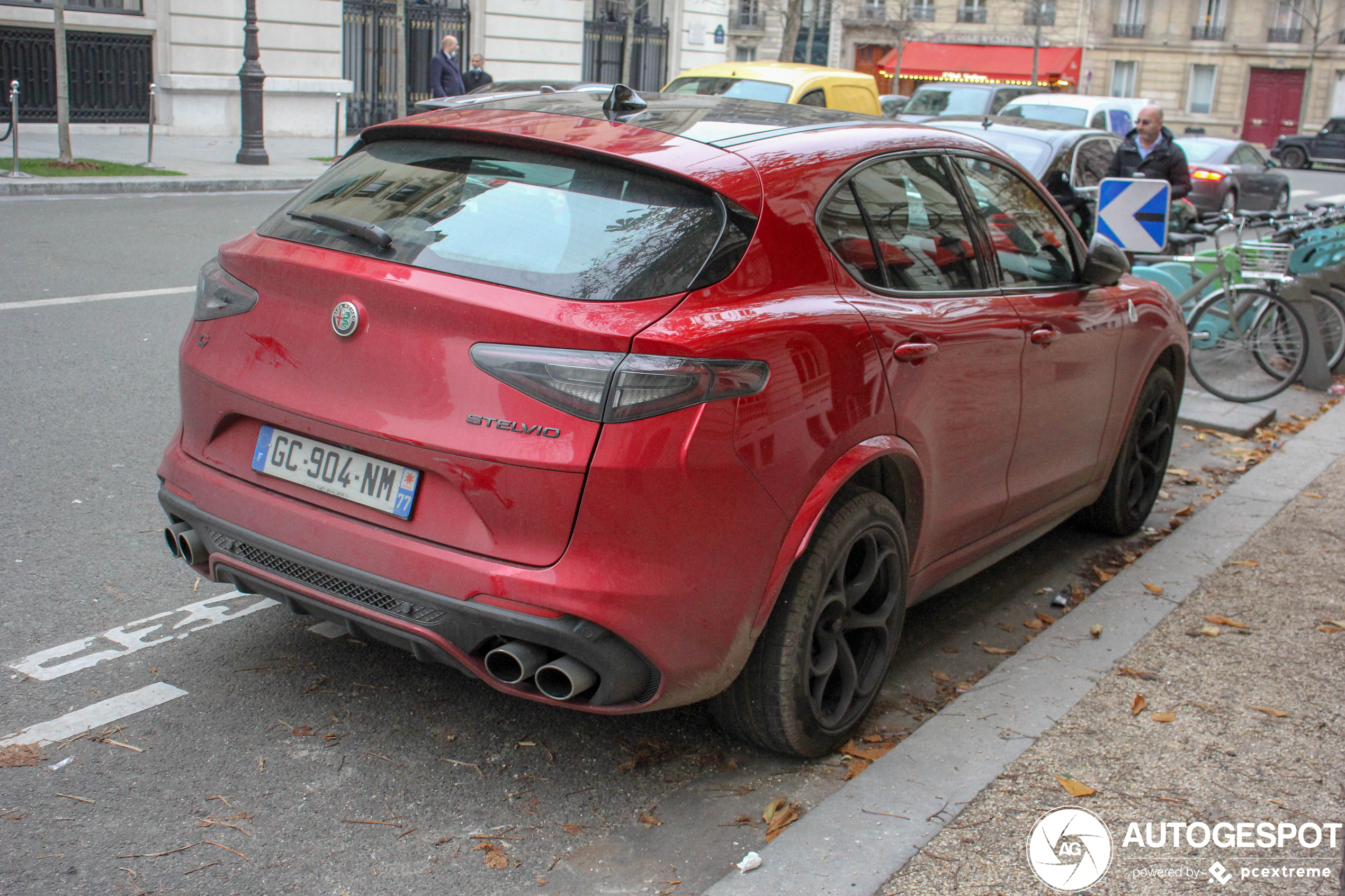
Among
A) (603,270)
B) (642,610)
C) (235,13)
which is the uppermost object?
(235,13)

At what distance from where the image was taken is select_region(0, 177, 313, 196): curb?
14.1m

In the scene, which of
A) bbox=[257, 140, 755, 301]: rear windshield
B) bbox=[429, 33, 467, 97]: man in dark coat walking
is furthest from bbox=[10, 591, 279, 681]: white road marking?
bbox=[429, 33, 467, 97]: man in dark coat walking

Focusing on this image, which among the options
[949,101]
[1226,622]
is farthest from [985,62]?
[1226,622]

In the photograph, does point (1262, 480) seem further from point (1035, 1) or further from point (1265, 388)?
point (1035, 1)

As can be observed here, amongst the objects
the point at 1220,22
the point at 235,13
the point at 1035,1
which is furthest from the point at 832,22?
the point at 235,13

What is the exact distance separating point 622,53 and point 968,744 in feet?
110

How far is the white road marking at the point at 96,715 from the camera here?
3250 mm

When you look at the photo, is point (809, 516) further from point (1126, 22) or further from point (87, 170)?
point (1126, 22)

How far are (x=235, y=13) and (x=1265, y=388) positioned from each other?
1997cm

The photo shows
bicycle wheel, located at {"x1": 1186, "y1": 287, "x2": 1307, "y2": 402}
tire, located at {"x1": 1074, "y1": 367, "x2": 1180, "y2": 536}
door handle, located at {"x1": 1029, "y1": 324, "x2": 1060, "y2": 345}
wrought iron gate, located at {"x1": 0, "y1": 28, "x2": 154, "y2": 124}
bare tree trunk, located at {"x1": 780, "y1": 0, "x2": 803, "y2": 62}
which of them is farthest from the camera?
bare tree trunk, located at {"x1": 780, "y1": 0, "x2": 803, "y2": 62}

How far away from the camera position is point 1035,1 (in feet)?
199

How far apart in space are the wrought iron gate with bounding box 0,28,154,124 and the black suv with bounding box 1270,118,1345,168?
128 feet

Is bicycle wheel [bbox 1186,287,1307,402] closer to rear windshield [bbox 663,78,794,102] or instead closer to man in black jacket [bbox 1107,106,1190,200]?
man in black jacket [bbox 1107,106,1190,200]

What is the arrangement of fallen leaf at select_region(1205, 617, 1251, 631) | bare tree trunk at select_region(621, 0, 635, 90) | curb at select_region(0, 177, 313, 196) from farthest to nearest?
bare tree trunk at select_region(621, 0, 635, 90), curb at select_region(0, 177, 313, 196), fallen leaf at select_region(1205, 617, 1251, 631)
